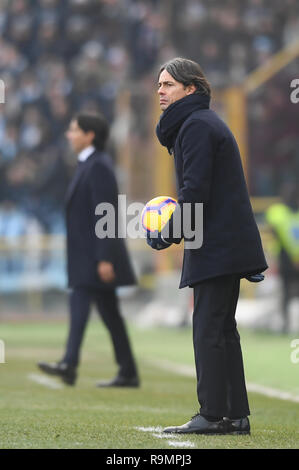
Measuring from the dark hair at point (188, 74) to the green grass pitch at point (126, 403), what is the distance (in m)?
1.70

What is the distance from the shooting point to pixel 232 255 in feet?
19.6

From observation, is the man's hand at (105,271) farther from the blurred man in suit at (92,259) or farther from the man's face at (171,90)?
the man's face at (171,90)

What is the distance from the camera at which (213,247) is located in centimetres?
599

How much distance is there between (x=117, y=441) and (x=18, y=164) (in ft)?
50.7

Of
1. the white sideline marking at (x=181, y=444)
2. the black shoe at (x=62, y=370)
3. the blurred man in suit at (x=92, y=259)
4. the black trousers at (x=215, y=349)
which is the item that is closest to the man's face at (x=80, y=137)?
the blurred man in suit at (x=92, y=259)

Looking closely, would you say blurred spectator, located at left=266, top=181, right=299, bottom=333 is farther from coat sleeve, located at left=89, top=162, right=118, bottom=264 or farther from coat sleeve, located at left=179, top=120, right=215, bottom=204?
coat sleeve, located at left=179, top=120, right=215, bottom=204

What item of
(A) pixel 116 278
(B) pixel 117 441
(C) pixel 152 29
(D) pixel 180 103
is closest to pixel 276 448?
(B) pixel 117 441

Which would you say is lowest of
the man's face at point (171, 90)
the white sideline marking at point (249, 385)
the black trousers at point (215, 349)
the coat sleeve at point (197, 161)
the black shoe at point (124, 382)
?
the white sideline marking at point (249, 385)

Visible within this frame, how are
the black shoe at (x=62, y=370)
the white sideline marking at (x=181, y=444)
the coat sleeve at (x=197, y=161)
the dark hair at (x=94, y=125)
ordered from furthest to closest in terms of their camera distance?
the dark hair at (x=94, y=125)
the black shoe at (x=62, y=370)
the coat sleeve at (x=197, y=161)
the white sideline marking at (x=181, y=444)

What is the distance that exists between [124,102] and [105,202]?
11.8m

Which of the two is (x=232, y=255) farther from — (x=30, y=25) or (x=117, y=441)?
(x=30, y=25)

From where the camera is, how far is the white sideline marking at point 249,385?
880cm

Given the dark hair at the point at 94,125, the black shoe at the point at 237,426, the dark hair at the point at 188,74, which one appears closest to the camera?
the black shoe at the point at 237,426

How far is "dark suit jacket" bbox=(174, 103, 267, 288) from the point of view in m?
5.94
